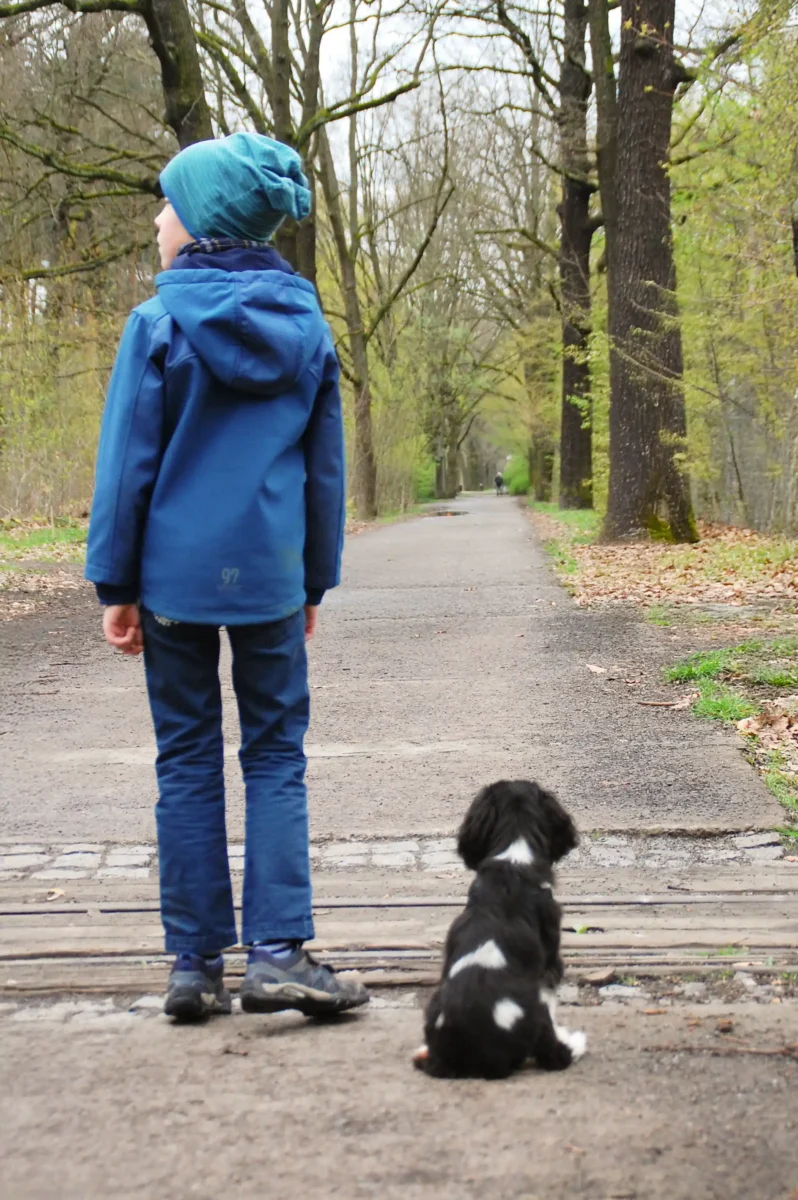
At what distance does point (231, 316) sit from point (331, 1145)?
1.86 meters

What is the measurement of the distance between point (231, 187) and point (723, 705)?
4.14m

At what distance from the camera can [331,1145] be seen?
7.07ft

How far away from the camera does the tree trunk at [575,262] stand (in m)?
21.6

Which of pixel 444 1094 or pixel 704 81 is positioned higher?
pixel 704 81

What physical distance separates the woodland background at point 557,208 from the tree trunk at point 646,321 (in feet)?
0.11

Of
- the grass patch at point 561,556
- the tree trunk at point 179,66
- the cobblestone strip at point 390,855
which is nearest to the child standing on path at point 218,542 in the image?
the cobblestone strip at point 390,855

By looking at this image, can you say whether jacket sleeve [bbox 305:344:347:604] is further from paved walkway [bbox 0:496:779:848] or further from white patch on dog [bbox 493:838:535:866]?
paved walkway [bbox 0:496:779:848]

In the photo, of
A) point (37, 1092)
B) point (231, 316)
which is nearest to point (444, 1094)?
point (37, 1092)

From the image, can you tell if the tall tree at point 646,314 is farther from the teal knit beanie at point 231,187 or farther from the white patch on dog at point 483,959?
the white patch on dog at point 483,959

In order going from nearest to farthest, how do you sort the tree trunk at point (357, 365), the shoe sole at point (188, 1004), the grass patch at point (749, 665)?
the shoe sole at point (188, 1004) < the grass patch at point (749, 665) < the tree trunk at point (357, 365)

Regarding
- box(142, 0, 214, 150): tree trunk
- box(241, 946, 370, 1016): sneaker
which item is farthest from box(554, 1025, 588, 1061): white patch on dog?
box(142, 0, 214, 150): tree trunk

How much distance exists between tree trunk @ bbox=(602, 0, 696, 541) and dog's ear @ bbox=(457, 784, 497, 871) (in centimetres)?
1339

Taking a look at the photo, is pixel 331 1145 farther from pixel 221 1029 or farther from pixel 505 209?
pixel 505 209

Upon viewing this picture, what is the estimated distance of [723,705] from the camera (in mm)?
6223
